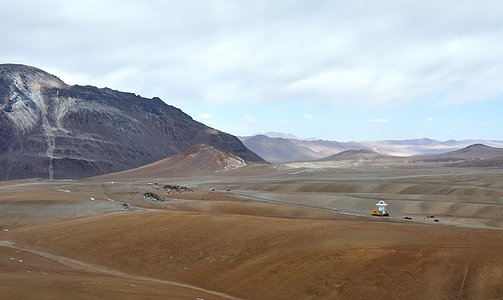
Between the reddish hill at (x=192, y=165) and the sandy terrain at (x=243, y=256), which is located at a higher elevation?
the reddish hill at (x=192, y=165)

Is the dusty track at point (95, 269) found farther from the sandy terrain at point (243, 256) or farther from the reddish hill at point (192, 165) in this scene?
the reddish hill at point (192, 165)

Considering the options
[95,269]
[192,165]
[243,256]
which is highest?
[192,165]

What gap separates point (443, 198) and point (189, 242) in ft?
152

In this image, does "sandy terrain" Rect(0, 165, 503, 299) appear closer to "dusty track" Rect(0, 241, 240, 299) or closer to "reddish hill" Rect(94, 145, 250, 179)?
"dusty track" Rect(0, 241, 240, 299)

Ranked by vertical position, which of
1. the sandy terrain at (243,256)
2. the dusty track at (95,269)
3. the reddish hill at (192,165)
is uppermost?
the reddish hill at (192,165)

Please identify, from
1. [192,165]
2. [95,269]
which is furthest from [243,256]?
[192,165]

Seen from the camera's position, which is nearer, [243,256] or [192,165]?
[243,256]

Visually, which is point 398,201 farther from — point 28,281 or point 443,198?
point 28,281

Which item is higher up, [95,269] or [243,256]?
[243,256]

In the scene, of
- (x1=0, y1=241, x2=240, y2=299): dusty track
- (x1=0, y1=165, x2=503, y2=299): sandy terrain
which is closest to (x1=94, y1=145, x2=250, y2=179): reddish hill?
(x1=0, y1=165, x2=503, y2=299): sandy terrain

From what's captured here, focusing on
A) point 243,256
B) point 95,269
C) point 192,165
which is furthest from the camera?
point 192,165

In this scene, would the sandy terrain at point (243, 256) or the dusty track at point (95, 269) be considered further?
the dusty track at point (95, 269)

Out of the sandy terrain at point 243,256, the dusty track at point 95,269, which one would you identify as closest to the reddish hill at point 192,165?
the sandy terrain at point 243,256

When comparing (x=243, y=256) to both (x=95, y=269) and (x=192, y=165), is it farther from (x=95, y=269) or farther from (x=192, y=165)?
(x=192, y=165)
